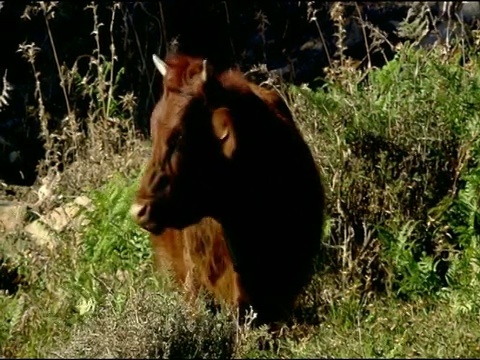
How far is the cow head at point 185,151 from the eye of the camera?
618 centimetres

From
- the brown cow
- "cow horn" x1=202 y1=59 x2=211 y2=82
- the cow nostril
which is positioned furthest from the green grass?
"cow horn" x1=202 y1=59 x2=211 y2=82

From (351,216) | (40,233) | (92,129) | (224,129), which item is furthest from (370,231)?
(92,129)

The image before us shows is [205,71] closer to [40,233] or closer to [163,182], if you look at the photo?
[163,182]

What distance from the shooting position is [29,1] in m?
11.3

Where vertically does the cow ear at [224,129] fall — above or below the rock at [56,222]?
above

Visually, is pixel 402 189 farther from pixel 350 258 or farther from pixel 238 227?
pixel 238 227

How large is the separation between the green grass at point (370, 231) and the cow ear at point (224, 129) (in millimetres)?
821

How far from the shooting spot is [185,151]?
20.3ft

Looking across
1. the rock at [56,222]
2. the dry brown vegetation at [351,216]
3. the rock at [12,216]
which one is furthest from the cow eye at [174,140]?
the rock at [12,216]

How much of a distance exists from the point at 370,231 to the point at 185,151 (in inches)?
89.8

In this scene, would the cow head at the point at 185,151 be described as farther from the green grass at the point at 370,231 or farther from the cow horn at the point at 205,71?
the green grass at the point at 370,231

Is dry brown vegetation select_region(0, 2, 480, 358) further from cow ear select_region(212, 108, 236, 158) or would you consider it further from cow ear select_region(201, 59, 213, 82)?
cow ear select_region(201, 59, 213, 82)

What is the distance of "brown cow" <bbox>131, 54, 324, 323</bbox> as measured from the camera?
621cm

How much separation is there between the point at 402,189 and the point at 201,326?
270 cm
